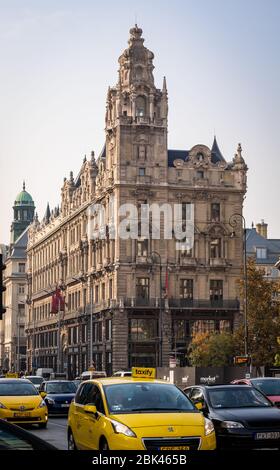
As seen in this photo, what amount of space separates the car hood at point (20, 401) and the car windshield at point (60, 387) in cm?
935

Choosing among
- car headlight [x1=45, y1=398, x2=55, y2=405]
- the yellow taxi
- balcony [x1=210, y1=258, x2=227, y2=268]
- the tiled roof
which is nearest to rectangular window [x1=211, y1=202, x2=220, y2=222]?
balcony [x1=210, y1=258, x2=227, y2=268]

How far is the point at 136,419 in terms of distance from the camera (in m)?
→ 14.8

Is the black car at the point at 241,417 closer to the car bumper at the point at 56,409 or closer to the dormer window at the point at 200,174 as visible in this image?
the car bumper at the point at 56,409

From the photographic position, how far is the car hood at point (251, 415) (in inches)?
707

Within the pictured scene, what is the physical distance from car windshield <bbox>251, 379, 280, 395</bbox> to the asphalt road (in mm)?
5809

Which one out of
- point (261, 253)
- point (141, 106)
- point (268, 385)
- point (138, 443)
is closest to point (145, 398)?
point (138, 443)

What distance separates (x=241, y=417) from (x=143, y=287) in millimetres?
73971

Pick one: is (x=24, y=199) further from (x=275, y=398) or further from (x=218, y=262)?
(x=275, y=398)

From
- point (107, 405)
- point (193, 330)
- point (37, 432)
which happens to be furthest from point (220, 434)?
point (193, 330)

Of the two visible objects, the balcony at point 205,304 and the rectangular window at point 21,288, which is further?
the rectangular window at point 21,288

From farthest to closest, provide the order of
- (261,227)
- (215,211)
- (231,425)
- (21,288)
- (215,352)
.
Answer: (21,288) → (261,227) → (215,211) → (215,352) → (231,425)

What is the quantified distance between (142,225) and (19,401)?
65039mm

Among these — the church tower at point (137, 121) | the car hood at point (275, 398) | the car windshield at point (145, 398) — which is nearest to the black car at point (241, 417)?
the car windshield at point (145, 398)

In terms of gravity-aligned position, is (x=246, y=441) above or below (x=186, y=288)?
below
